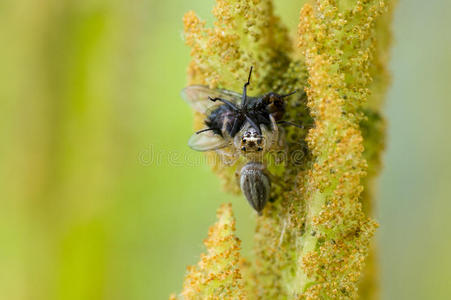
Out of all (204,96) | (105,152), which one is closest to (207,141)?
(204,96)

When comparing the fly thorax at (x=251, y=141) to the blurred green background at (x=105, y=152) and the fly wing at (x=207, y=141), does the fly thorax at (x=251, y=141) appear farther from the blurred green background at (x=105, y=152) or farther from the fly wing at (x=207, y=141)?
the blurred green background at (x=105, y=152)

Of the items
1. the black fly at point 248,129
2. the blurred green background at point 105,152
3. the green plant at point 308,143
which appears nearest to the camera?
the green plant at point 308,143

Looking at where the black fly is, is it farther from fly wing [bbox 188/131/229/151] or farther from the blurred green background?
the blurred green background

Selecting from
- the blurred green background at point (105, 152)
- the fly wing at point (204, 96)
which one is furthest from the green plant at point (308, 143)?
the blurred green background at point (105, 152)

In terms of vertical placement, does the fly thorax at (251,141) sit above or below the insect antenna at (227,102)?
below

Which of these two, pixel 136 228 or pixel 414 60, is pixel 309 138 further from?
pixel 136 228

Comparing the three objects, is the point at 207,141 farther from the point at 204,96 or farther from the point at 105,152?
the point at 105,152
